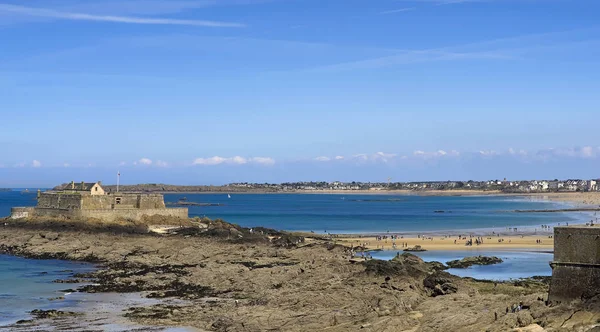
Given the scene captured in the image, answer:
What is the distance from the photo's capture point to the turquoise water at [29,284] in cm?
3023

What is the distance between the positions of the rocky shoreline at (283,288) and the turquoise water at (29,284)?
67.9 inches

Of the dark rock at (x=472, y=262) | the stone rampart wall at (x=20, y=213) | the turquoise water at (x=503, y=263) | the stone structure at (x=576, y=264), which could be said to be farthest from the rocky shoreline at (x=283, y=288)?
the stone rampart wall at (x=20, y=213)

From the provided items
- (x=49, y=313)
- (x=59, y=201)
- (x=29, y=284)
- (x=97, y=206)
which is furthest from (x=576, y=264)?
(x=59, y=201)

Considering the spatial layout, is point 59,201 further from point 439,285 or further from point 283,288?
point 439,285

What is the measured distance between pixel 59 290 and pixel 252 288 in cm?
916

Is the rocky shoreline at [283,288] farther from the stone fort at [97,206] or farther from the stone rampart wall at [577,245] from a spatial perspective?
the stone fort at [97,206]

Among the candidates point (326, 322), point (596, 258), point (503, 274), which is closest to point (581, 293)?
point (596, 258)

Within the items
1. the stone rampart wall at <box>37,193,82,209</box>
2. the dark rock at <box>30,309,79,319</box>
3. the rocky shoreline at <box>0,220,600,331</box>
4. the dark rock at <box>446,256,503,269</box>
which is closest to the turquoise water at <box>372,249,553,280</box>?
the dark rock at <box>446,256,503,269</box>

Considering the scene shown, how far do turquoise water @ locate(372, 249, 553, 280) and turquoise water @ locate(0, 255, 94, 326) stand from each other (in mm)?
19586

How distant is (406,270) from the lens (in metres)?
31.9

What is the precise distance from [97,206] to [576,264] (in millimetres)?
49001

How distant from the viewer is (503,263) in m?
45.4

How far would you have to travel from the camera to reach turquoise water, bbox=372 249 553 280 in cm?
3925

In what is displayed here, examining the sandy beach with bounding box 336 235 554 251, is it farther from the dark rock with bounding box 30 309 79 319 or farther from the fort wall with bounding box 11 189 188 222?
the dark rock with bounding box 30 309 79 319
